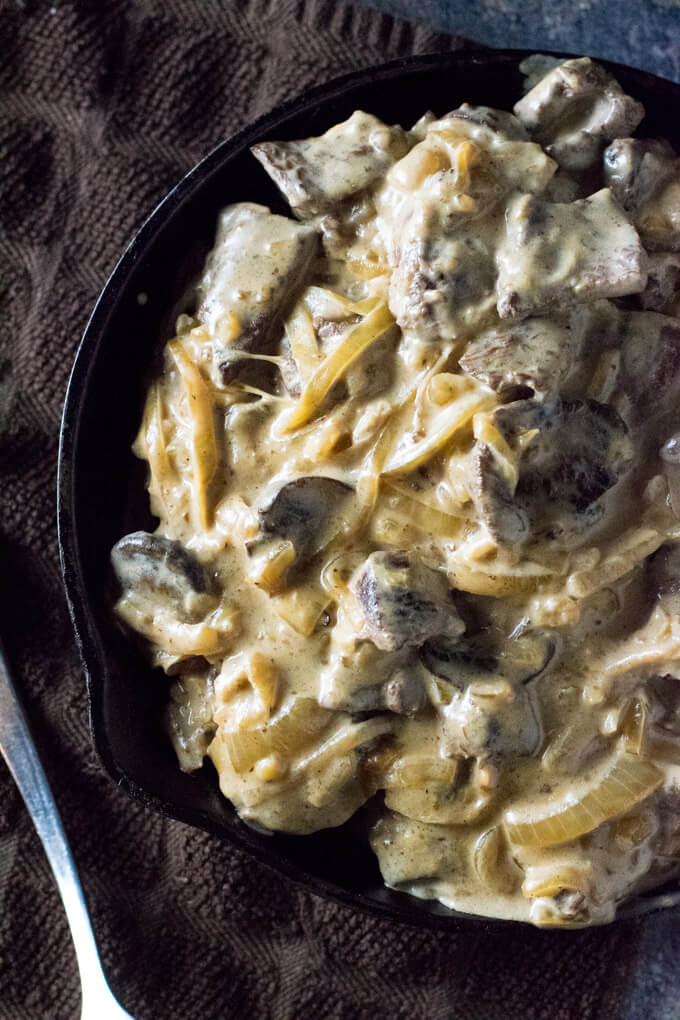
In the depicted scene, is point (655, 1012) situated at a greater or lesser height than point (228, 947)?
lesser

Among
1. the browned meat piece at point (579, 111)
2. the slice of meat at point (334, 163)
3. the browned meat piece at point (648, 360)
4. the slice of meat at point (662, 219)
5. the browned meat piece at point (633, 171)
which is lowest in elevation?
the browned meat piece at point (648, 360)

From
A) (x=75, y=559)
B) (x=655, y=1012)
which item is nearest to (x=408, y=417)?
(x=75, y=559)

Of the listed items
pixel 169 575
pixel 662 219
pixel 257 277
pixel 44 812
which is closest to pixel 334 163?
pixel 257 277

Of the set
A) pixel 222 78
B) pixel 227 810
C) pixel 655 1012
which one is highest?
pixel 222 78

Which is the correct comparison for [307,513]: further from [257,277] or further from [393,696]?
[257,277]

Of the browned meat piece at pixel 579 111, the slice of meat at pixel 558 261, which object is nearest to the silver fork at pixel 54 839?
the slice of meat at pixel 558 261

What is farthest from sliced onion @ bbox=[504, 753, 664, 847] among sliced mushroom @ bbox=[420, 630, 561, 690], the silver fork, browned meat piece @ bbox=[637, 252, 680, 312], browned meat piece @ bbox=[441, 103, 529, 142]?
browned meat piece @ bbox=[441, 103, 529, 142]

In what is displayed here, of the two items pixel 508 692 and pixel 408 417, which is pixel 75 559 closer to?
pixel 408 417

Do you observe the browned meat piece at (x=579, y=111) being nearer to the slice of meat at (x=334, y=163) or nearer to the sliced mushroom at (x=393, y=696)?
the slice of meat at (x=334, y=163)
